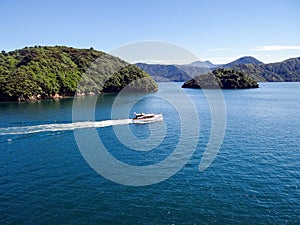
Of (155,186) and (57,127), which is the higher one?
(57,127)

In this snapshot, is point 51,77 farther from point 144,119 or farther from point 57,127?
point 144,119

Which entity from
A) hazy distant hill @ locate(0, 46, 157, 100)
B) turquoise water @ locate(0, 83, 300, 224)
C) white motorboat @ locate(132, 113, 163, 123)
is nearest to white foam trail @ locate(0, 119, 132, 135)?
white motorboat @ locate(132, 113, 163, 123)

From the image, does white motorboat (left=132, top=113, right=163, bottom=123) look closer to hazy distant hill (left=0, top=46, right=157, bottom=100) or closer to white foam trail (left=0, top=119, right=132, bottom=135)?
white foam trail (left=0, top=119, right=132, bottom=135)

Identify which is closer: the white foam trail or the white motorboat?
the white foam trail

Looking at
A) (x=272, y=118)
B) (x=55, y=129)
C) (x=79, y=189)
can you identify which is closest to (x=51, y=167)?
(x=79, y=189)

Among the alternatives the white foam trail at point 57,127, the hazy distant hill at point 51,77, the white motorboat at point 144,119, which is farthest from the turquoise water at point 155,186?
the hazy distant hill at point 51,77

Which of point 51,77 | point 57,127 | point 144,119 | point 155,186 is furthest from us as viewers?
point 51,77

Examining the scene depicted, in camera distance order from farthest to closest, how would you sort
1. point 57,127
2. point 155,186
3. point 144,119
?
point 144,119
point 57,127
point 155,186

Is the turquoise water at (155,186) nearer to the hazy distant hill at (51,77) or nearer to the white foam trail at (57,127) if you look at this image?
the white foam trail at (57,127)

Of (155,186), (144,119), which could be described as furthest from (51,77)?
(155,186)
